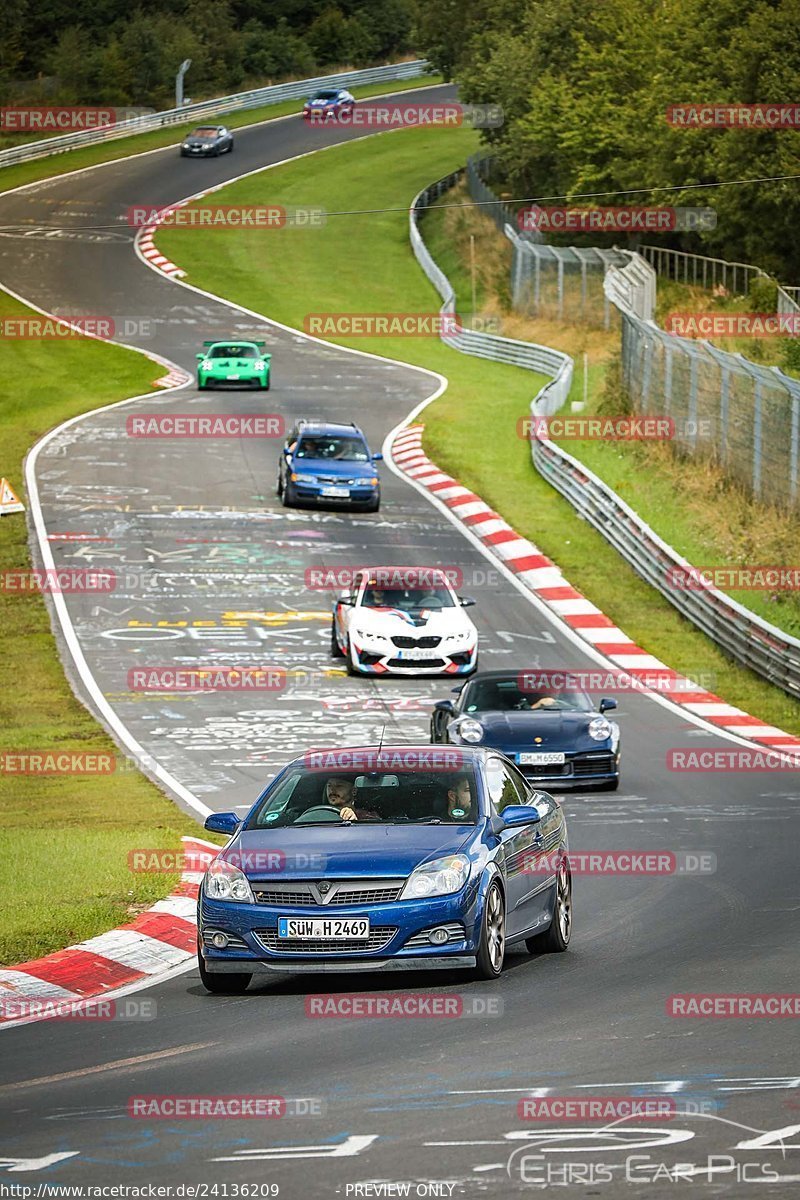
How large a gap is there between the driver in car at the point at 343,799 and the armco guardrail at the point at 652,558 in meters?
15.5

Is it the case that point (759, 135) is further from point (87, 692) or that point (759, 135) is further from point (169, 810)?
point (169, 810)

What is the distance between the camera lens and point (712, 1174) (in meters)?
6.85

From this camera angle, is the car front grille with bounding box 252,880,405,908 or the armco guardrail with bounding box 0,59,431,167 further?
the armco guardrail with bounding box 0,59,431,167

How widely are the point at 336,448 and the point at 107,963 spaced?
27.6 m

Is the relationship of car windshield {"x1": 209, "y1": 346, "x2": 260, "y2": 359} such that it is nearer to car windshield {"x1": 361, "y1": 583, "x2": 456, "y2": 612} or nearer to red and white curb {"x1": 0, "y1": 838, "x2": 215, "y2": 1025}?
car windshield {"x1": 361, "y1": 583, "x2": 456, "y2": 612}

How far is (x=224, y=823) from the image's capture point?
1211 cm

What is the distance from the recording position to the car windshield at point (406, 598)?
28.8 meters

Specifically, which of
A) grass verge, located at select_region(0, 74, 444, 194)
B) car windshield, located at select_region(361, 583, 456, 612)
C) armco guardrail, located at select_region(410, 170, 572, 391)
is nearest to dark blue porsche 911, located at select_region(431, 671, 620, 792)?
car windshield, located at select_region(361, 583, 456, 612)

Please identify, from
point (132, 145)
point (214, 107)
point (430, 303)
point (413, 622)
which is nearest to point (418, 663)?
point (413, 622)

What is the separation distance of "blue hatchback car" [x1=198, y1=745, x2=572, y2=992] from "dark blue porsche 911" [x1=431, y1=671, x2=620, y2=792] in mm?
8652

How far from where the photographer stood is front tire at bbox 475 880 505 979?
1100cm

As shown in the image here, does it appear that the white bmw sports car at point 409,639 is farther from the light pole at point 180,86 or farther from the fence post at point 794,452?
the light pole at point 180,86

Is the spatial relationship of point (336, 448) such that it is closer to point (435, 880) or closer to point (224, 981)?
point (224, 981)

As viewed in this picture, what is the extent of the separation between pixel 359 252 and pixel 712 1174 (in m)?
70.0
